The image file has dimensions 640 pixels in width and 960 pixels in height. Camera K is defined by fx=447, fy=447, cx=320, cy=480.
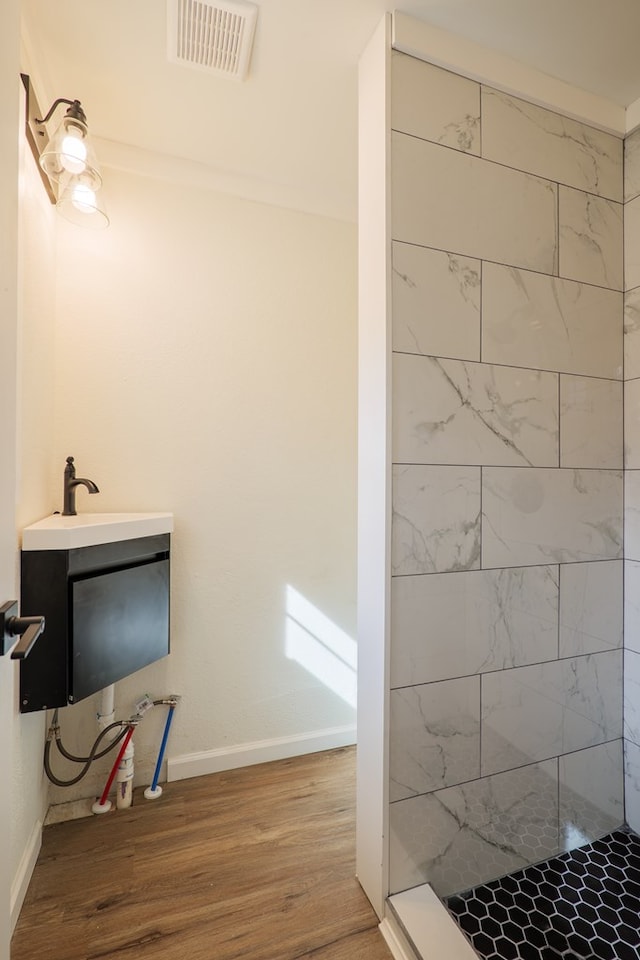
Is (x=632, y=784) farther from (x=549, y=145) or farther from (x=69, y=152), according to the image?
(x=69, y=152)

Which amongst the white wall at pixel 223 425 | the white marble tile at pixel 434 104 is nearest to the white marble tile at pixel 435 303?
the white marble tile at pixel 434 104

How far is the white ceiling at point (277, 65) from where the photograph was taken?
1262 mm

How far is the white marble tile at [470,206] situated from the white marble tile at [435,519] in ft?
2.23

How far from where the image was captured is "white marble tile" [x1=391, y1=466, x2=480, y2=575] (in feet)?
4.22

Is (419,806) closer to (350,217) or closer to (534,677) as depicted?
(534,677)

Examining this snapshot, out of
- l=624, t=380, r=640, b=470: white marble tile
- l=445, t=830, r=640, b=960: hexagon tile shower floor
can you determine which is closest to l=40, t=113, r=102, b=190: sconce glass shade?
l=624, t=380, r=640, b=470: white marble tile

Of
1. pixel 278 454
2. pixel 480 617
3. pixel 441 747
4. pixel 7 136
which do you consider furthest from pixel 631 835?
pixel 7 136

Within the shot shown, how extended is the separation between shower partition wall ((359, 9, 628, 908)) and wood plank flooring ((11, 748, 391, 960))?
18cm

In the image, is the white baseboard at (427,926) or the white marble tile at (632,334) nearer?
the white baseboard at (427,926)

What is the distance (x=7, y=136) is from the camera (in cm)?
90

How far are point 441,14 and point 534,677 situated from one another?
6.57 feet

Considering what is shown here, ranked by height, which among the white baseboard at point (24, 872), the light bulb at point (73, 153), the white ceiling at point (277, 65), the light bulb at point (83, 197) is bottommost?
the white baseboard at point (24, 872)

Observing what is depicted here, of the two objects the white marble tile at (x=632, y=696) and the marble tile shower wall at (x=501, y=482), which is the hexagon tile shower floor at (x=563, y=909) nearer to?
the marble tile shower wall at (x=501, y=482)

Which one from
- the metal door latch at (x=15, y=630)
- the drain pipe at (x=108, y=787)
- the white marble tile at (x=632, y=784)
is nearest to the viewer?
the metal door latch at (x=15, y=630)
